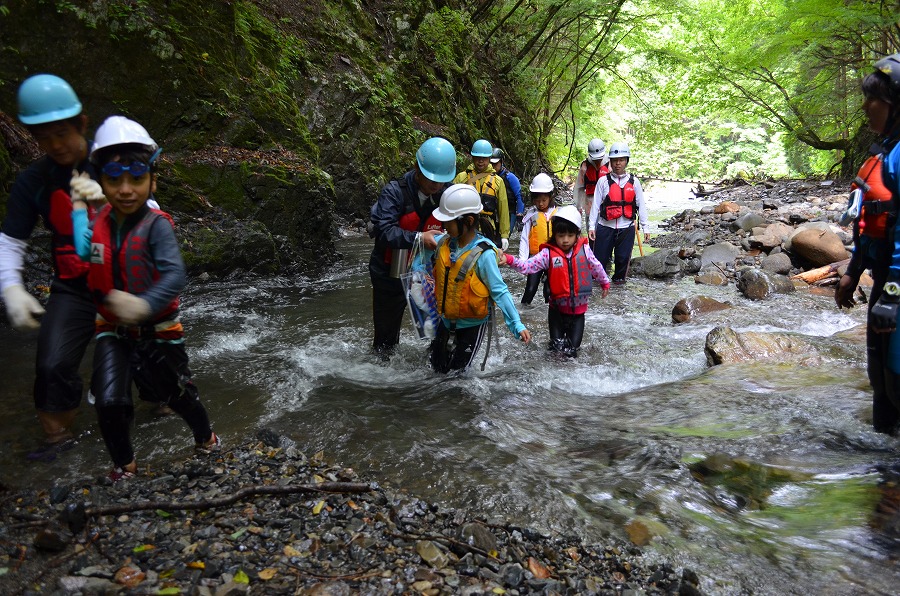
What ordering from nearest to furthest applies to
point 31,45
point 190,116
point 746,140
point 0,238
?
point 0,238 < point 31,45 < point 190,116 < point 746,140

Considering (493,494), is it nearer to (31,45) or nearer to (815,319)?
(815,319)

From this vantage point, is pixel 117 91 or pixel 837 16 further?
pixel 837 16

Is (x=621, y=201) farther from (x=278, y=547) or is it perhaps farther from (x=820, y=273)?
(x=278, y=547)

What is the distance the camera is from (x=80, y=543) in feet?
8.59

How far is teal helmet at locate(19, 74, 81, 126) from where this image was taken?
305 centimetres

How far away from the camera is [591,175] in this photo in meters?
9.82

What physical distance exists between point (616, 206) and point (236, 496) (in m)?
7.88

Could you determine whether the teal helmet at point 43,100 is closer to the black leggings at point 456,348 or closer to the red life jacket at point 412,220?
the red life jacket at point 412,220

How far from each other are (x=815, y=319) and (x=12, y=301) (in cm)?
936

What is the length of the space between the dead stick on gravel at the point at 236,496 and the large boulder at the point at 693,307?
652 centimetres

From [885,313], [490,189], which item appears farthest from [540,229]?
[885,313]

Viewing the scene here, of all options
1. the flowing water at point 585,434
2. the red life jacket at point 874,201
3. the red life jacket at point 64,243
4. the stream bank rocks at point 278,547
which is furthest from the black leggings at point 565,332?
the red life jacket at point 64,243

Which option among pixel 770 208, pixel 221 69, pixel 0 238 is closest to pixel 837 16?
pixel 770 208

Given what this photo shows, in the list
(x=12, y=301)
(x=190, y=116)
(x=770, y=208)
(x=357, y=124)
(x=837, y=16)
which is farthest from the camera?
(x=770, y=208)
